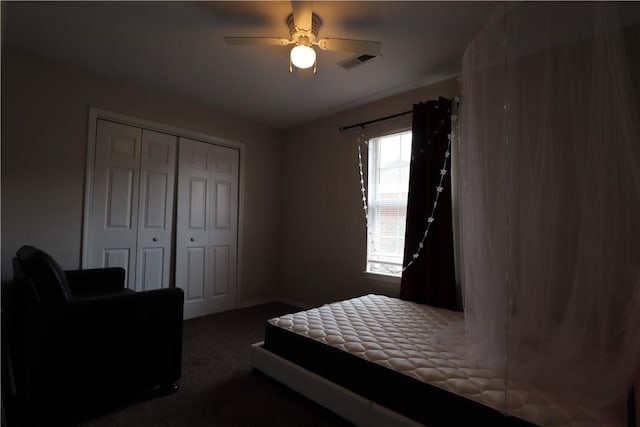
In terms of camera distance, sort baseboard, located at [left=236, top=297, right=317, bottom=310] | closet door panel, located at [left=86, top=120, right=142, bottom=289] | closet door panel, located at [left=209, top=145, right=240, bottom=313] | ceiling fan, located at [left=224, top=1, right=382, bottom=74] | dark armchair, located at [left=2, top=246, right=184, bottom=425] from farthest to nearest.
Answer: baseboard, located at [left=236, top=297, right=317, bottom=310] → closet door panel, located at [left=209, top=145, right=240, bottom=313] → closet door panel, located at [left=86, top=120, right=142, bottom=289] → ceiling fan, located at [left=224, top=1, right=382, bottom=74] → dark armchair, located at [left=2, top=246, right=184, bottom=425]

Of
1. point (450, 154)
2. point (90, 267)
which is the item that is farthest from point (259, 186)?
point (450, 154)

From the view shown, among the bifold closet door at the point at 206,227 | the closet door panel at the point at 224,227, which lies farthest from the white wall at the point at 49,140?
the closet door panel at the point at 224,227

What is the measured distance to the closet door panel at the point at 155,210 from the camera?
319cm

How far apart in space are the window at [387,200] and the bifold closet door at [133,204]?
2.25m

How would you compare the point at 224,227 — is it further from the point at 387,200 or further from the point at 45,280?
the point at 45,280

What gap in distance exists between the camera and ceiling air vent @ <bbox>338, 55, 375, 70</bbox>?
251 centimetres

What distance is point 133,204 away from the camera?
10.3 feet

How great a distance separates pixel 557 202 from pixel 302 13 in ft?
5.43

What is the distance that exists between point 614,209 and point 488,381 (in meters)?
0.88

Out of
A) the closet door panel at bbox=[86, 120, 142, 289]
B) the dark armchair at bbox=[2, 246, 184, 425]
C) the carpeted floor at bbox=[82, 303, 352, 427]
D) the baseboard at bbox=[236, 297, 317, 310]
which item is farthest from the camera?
the baseboard at bbox=[236, 297, 317, 310]

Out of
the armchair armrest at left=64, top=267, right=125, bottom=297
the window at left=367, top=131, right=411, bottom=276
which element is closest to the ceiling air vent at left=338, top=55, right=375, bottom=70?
the window at left=367, top=131, right=411, bottom=276

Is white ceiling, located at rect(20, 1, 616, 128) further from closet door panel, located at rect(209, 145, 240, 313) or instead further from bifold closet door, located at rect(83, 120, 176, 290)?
closet door panel, located at rect(209, 145, 240, 313)

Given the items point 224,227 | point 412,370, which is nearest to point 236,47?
point 224,227

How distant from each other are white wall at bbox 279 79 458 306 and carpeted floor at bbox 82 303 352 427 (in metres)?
1.39
